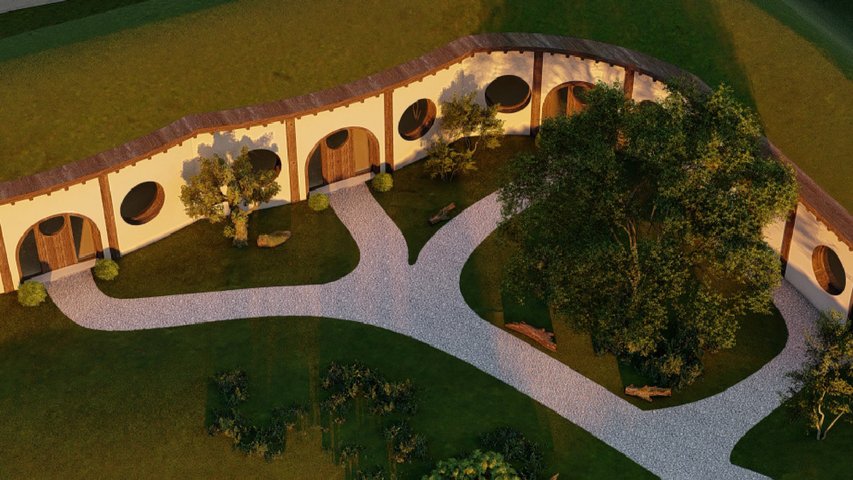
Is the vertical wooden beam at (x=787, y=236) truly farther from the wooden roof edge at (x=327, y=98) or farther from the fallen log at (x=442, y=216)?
the fallen log at (x=442, y=216)

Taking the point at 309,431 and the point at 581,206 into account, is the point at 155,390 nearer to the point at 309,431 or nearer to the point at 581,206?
the point at 309,431

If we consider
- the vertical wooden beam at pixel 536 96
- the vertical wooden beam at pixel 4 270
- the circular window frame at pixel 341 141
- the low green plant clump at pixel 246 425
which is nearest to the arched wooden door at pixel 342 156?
the circular window frame at pixel 341 141

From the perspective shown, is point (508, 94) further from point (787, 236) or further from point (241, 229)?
point (787, 236)

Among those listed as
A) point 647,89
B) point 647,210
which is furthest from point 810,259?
point 647,89

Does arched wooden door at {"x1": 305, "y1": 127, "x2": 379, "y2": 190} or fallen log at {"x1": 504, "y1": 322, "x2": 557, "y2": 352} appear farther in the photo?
arched wooden door at {"x1": 305, "y1": 127, "x2": 379, "y2": 190}

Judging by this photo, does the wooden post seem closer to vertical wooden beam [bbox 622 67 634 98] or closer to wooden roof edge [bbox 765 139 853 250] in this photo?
wooden roof edge [bbox 765 139 853 250]

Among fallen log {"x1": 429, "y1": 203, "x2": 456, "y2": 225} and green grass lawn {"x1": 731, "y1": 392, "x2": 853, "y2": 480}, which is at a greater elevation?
fallen log {"x1": 429, "y1": 203, "x2": 456, "y2": 225}

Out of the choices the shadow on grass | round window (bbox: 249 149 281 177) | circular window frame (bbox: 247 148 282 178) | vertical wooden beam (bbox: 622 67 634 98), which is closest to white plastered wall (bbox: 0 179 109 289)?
circular window frame (bbox: 247 148 282 178)
